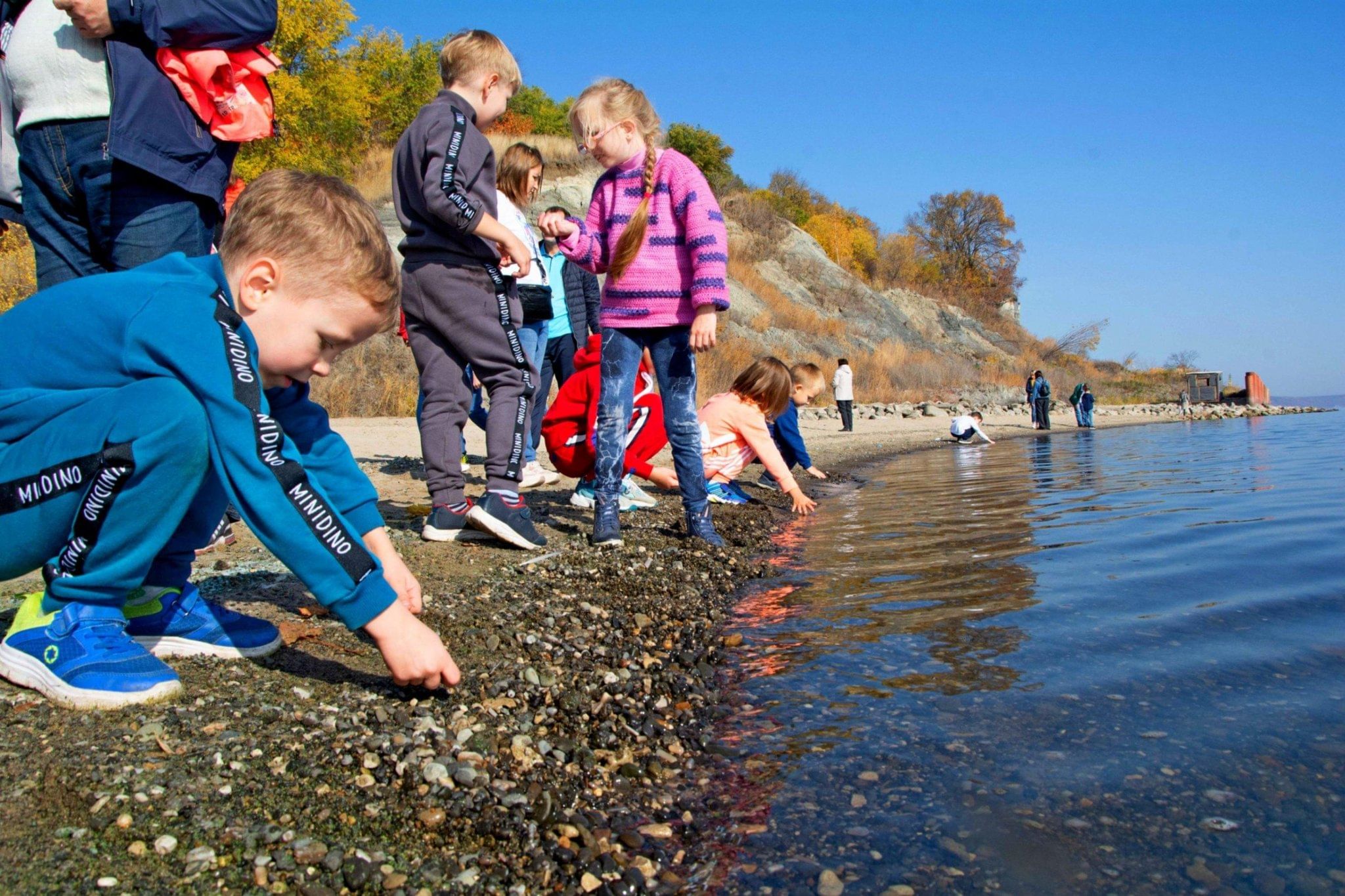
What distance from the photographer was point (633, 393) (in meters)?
4.16

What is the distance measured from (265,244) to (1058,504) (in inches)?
217

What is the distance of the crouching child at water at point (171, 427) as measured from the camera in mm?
1823

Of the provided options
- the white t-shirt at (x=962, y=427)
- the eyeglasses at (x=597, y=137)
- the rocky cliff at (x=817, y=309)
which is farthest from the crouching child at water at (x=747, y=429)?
the rocky cliff at (x=817, y=309)

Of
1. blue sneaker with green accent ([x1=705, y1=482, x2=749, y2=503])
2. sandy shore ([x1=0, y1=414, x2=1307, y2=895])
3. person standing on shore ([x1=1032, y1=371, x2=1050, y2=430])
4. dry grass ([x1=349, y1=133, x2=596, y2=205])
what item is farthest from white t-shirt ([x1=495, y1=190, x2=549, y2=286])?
dry grass ([x1=349, y1=133, x2=596, y2=205])

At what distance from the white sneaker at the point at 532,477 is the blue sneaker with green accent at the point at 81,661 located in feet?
13.7

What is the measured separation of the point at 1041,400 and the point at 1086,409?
6.87 ft

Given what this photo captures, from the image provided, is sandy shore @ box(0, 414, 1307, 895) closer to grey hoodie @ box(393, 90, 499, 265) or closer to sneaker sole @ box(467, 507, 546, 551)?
sneaker sole @ box(467, 507, 546, 551)

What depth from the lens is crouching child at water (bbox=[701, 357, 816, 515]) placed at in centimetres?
583

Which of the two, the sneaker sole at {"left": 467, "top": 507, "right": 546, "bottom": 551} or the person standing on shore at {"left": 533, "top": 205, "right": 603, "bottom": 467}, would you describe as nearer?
the sneaker sole at {"left": 467, "top": 507, "right": 546, "bottom": 551}

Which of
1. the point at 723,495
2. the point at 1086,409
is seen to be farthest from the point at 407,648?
the point at 1086,409

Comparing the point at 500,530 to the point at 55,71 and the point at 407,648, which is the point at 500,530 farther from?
the point at 55,71

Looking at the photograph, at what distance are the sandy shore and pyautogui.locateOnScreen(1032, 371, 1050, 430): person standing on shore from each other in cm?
2061

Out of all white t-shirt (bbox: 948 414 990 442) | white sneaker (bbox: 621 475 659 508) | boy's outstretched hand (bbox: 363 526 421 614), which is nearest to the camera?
boy's outstretched hand (bbox: 363 526 421 614)

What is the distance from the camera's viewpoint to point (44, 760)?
162cm
